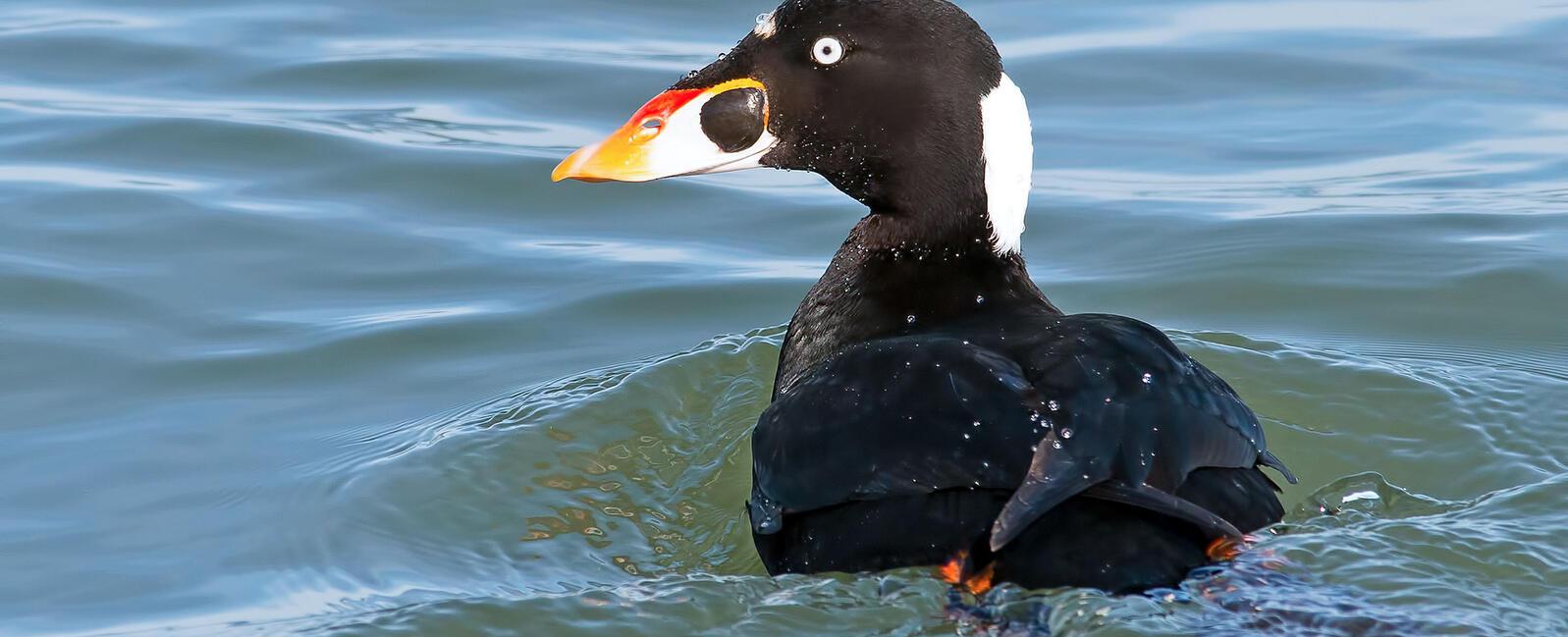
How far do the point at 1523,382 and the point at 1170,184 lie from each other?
6.20ft

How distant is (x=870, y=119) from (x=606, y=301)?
69.3 inches

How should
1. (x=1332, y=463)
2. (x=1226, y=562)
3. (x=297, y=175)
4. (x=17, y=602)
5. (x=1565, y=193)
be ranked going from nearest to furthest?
(x=1226, y=562)
(x=17, y=602)
(x=1332, y=463)
(x=1565, y=193)
(x=297, y=175)

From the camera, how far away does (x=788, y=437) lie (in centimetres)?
333

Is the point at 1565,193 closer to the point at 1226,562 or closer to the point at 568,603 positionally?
the point at 1226,562

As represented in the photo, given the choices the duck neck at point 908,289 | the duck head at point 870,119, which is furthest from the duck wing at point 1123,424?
the duck head at point 870,119

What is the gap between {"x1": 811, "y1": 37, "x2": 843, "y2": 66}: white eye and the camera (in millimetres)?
3818

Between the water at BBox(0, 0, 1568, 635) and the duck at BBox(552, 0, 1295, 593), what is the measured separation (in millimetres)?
97

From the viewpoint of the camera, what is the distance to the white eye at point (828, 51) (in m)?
3.82

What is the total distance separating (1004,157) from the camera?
12.6 feet

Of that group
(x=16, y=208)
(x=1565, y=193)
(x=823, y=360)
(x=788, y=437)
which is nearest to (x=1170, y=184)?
(x=1565, y=193)

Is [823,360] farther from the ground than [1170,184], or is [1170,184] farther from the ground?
[1170,184]

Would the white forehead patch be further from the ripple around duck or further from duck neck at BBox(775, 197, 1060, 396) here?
the ripple around duck

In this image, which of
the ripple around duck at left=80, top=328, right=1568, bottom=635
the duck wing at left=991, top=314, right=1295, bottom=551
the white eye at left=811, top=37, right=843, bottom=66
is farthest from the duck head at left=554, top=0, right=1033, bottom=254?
the ripple around duck at left=80, top=328, right=1568, bottom=635

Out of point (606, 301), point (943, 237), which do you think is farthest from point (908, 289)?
point (606, 301)
